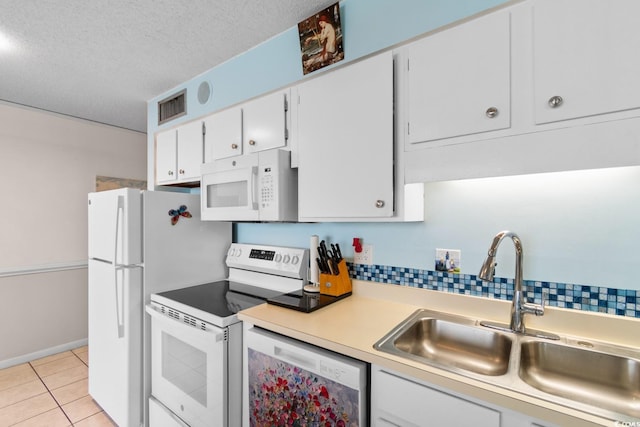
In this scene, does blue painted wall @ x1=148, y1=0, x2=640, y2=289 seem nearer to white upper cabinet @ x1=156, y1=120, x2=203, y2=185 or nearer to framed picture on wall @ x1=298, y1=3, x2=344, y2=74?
framed picture on wall @ x1=298, y1=3, x2=344, y2=74

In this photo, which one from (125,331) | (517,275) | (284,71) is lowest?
(125,331)

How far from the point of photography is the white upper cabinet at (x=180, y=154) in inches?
90.7

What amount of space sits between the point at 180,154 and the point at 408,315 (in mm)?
2105

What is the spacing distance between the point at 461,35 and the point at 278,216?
118 cm

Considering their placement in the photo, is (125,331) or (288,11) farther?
(125,331)

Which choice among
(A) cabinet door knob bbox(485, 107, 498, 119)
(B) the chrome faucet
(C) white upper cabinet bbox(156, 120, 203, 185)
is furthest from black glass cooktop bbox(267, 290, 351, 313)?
(C) white upper cabinet bbox(156, 120, 203, 185)

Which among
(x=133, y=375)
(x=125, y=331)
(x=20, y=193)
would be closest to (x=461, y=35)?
(x=125, y=331)

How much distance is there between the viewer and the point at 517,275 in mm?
1213

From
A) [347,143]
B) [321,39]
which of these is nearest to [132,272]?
[347,143]

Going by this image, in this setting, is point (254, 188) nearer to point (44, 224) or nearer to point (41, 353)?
point (44, 224)

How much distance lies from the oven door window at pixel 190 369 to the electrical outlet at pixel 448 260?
1.14 meters

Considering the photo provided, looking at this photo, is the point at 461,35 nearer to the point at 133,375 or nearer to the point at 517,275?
the point at 517,275

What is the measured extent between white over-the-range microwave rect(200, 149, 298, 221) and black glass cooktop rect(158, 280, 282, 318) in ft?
1.63

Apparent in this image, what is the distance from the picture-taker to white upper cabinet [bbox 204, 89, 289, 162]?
1.78 m
